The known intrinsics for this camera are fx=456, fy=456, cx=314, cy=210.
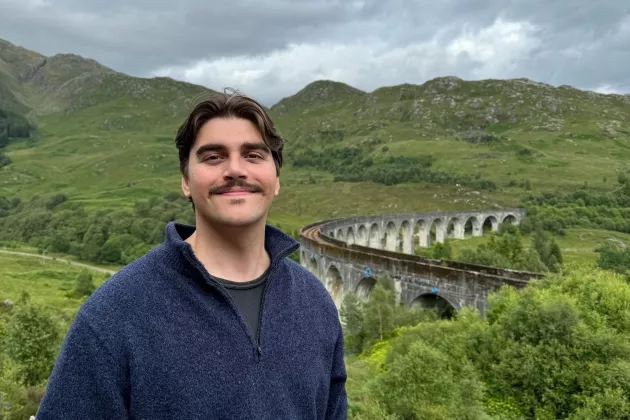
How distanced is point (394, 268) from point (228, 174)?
43431 millimetres

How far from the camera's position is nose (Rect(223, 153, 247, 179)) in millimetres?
2914

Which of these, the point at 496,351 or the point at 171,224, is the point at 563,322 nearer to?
the point at 496,351

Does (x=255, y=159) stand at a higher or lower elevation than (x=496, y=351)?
higher

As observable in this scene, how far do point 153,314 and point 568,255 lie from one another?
295 ft

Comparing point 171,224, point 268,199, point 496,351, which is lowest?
point 496,351

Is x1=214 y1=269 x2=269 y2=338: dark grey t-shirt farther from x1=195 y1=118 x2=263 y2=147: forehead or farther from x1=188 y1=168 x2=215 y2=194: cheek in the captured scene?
x1=195 y1=118 x2=263 y2=147: forehead

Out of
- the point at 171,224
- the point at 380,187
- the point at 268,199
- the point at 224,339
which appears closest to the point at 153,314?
the point at 224,339

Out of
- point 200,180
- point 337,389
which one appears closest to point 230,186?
point 200,180

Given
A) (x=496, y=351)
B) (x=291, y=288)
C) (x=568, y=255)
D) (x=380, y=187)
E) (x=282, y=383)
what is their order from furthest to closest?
(x=380, y=187)
(x=568, y=255)
(x=496, y=351)
(x=291, y=288)
(x=282, y=383)

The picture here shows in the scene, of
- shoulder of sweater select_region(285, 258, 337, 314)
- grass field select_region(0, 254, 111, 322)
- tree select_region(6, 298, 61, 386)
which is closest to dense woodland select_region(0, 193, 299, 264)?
grass field select_region(0, 254, 111, 322)

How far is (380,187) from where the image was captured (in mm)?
153250

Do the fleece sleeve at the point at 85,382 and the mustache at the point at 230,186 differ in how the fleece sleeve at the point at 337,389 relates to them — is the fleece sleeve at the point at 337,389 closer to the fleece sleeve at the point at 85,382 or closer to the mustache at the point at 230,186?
the mustache at the point at 230,186

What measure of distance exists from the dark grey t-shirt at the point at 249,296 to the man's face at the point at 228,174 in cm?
42

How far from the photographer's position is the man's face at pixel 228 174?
9.53 feet
